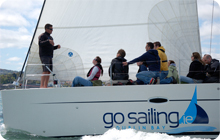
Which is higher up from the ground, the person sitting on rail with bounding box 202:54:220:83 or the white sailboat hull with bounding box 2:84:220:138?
the person sitting on rail with bounding box 202:54:220:83

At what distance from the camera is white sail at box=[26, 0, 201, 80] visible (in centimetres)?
518

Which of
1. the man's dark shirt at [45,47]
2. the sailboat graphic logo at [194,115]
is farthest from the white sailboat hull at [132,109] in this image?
the man's dark shirt at [45,47]

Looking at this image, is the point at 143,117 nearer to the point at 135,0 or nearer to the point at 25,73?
the point at 25,73

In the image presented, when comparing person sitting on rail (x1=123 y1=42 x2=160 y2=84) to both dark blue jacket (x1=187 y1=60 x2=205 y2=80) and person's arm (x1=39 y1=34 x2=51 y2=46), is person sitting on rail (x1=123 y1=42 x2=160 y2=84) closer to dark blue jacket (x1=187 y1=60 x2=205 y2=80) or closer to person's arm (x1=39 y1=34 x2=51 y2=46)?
dark blue jacket (x1=187 y1=60 x2=205 y2=80)

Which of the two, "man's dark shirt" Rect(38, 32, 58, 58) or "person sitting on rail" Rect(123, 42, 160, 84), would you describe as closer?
"person sitting on rail" Rect(123, 42, 160, 84)

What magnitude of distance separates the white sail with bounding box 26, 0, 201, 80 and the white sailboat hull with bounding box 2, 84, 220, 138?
1.13 metres

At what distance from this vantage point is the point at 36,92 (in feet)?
13.5

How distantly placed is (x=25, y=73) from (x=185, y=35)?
3474 mm

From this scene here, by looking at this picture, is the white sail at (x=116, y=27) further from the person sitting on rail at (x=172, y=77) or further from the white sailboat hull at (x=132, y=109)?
the white sailboat hull at (x=132, y=109)

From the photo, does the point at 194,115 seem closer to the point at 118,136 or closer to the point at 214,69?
the point at 214,69

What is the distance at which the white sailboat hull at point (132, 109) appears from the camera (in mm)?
4000

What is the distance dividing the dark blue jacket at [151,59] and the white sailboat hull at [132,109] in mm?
429

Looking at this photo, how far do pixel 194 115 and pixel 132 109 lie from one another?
3.41 ft

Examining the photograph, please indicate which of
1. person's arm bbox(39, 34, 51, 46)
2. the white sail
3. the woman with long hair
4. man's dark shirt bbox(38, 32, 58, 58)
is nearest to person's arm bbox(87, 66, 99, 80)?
the white sail
